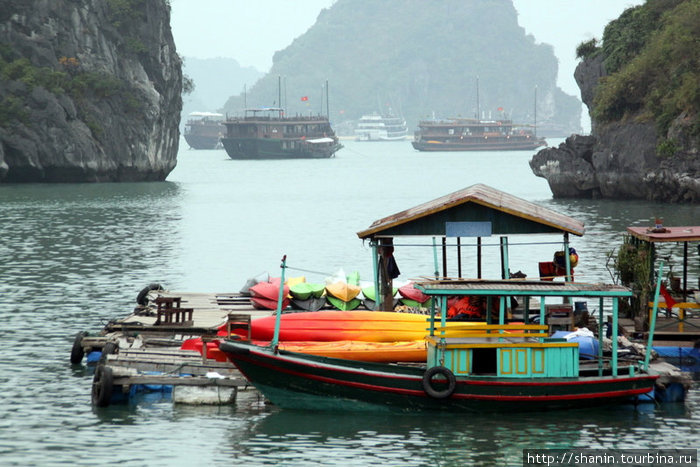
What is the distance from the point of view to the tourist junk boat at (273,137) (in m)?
155

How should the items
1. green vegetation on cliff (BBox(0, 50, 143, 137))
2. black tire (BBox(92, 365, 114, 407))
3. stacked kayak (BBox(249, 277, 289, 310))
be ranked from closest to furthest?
black tire (BBox(92, 365, 114, 407))
stacked kayak (BBox(249, 277, 289, 310))
green vegetation on cliff (BBox(0, 50, 143, 137))

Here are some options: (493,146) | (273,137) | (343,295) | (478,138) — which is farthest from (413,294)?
(493,146)

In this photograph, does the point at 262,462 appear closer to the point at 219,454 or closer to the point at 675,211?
the point at 219,454

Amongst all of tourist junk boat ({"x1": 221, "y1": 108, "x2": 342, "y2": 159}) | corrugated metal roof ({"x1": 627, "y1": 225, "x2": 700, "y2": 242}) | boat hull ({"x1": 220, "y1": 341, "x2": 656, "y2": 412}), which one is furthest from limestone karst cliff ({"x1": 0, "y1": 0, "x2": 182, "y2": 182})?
boat hull ({"x1": 220, "y1": 341, "x2": 656, "y2": 412})

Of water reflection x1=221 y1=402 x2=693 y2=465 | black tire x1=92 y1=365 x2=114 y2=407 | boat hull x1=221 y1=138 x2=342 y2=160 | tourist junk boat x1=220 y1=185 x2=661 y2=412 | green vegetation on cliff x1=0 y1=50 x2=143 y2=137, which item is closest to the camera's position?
water reflection x1=221 y1=402 x2=693 y2=465

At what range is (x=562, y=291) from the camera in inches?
654

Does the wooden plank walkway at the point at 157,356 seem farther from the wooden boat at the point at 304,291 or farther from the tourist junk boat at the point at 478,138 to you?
the tourist junk boat at the point at 478,138

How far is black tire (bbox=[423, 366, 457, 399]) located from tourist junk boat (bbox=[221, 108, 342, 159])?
452 feet

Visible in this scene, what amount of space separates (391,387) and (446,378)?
84 cm

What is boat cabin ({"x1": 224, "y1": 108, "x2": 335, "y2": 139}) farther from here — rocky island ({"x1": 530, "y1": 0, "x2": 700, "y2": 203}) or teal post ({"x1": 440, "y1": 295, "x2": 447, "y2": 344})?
teal post ({"x1": 440, "y1": 295, "x2": 447, "y2": 344})

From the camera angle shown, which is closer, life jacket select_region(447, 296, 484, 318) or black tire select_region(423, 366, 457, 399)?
black tire select_region(423, 366, 457, 399)

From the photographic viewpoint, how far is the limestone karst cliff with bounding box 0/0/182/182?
79.5m

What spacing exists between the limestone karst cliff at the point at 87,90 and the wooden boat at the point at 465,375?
6435 centimetres

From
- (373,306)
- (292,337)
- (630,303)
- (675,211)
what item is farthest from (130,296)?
(675,211)
